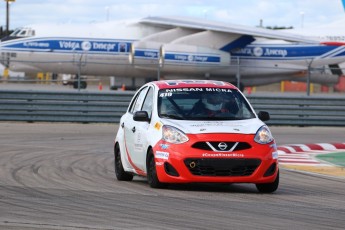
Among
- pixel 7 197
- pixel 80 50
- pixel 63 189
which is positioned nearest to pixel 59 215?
pixel 7 197

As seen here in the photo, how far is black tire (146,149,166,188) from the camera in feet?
38.7

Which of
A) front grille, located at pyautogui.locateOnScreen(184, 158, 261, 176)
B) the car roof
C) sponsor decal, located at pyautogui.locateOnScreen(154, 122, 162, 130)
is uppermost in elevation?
the car roof

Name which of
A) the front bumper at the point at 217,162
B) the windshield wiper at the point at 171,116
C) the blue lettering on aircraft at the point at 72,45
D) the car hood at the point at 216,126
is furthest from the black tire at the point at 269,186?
the blue lettering on aircraft at the point at 72,45

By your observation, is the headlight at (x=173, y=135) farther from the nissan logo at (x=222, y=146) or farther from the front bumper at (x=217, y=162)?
the nissan logo at (x=222, y=146)

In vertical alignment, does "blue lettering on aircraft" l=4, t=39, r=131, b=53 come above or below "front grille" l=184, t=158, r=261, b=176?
above

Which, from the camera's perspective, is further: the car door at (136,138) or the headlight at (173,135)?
the car door at (136,138)

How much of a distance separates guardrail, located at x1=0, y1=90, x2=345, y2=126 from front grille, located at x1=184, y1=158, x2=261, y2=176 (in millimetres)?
15786

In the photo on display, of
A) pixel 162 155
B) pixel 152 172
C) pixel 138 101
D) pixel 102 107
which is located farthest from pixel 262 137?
pixel 102 107

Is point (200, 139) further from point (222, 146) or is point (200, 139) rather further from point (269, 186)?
point (269, 186)

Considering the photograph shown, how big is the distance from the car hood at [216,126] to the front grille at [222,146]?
0.56 ft

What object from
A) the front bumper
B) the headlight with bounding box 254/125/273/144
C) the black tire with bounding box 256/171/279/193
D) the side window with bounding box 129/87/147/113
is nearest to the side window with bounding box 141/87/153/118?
the side window with bounding box 129/87/147/113

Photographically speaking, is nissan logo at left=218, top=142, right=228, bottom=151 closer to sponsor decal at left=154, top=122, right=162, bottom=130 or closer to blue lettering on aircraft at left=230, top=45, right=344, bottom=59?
sponsor decal at left=154, top=122, right=162, bottom=130

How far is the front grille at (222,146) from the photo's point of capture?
37.8 ft

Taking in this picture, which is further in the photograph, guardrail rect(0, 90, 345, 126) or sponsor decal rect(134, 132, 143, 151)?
guardrail rect(0, 90, 345, 126)
